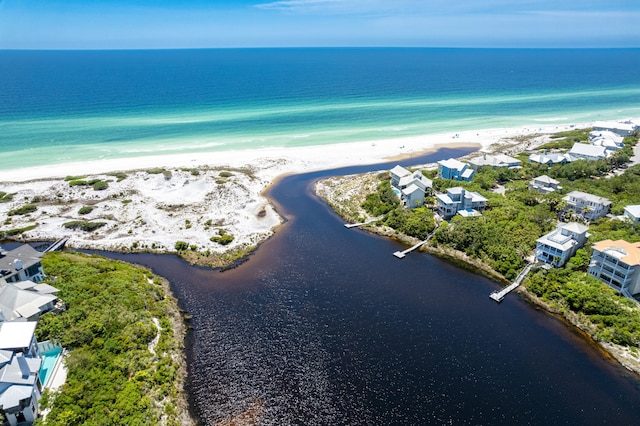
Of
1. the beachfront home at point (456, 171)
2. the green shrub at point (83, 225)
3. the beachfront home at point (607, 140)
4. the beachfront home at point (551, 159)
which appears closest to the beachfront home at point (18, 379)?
the green shrub at point (83, 225)

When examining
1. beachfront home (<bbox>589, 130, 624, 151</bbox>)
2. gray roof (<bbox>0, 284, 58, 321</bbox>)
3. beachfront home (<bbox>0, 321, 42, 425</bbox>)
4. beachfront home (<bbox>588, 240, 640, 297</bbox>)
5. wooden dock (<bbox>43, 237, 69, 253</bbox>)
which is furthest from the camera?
beachfront home (<bbox>589, 130, 624, 151</bbox>)

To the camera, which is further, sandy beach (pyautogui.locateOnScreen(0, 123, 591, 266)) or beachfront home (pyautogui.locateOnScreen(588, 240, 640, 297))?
sandy beach (pyautogui.locateOnScreen(0, 123, 591, 266))

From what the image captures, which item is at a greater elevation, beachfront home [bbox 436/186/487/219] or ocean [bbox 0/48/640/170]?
ocean [bbox 0/48/640/170]

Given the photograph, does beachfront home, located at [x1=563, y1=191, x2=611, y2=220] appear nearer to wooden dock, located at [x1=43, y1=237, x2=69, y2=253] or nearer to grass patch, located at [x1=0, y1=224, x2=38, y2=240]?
wooden dock, located at [x1=43, y1=237, x2=69, y2=253]

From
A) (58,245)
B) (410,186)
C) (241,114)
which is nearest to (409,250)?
(410,186)

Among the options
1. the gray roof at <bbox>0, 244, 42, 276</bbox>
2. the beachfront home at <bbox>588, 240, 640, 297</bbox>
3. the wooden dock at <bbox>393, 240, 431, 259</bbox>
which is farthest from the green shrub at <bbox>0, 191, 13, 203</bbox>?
the beachfront home at <bbox>588, 240, 640, 297</bbox>

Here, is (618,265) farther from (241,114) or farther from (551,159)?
(241,114)
